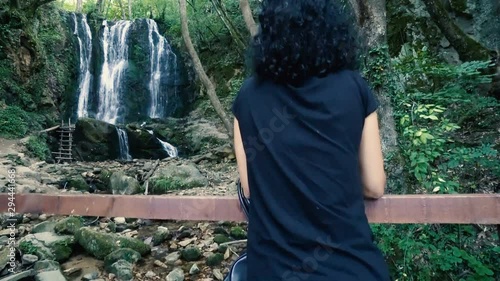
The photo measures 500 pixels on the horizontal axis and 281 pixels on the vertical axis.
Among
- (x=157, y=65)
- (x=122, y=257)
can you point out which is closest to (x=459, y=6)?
(x=122, y=257)

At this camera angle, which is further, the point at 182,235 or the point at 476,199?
the point at 182,235

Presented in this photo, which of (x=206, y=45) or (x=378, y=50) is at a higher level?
(x=206, y=45)

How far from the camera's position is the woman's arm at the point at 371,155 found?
1.09 meters

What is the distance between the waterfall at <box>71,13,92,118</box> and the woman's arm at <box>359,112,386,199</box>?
1854 cm

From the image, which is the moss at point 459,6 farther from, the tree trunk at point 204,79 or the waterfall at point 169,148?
the waterfall at point 169,148

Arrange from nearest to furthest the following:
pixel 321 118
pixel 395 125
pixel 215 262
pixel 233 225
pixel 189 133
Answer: pixel 321 118 → pixel 395 125 → pixel 215 262 → pixel 233 225 → pixel 189 133

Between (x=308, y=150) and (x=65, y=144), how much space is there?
1522 centimetres

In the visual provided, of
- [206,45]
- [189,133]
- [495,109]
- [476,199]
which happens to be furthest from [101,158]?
[476,199]

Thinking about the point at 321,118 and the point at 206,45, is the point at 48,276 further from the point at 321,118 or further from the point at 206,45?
the point at 206,45

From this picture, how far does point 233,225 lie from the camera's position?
5.77m

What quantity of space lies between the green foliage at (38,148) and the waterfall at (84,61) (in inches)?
181

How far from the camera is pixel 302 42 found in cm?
108

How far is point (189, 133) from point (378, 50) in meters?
13.1

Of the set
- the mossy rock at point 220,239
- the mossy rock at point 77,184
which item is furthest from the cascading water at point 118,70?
the mossy rock at point 220,239
